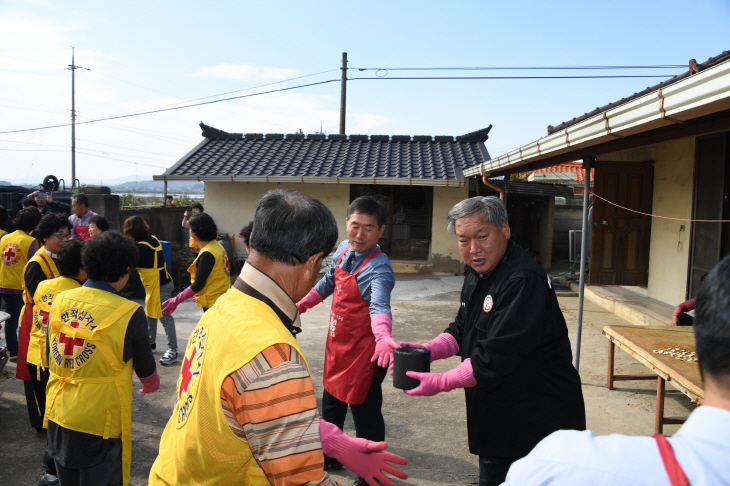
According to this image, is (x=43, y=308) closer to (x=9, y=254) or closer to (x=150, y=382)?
(x=150, y=382)

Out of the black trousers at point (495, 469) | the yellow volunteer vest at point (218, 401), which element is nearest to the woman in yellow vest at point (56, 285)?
the yellow volunteer vest at point (218, 401)

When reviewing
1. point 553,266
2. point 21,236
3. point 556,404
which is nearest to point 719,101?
point 556,404

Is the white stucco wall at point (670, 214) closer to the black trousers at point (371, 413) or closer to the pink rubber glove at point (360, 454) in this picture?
the black trousers at point (371, 413)

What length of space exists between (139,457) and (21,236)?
9.22ft

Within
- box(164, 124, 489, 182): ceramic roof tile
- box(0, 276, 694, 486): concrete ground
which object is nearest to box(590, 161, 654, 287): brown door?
box(0, 276, 694, 486): concrete ground

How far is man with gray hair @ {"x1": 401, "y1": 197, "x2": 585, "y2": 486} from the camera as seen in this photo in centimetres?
191

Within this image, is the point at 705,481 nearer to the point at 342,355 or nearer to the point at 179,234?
the point at 342,355

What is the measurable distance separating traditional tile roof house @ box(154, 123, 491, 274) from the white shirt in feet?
31.6

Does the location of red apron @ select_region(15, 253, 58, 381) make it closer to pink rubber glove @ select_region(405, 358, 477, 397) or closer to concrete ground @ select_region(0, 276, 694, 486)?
concrete ground @ select_region(0, 276, 694, 486)

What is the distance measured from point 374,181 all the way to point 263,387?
9.64 meters

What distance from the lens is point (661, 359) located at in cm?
330

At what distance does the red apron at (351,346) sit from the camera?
286 centimetres

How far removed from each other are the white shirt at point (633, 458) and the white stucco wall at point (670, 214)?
21.5 feet

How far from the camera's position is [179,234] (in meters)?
11.4
